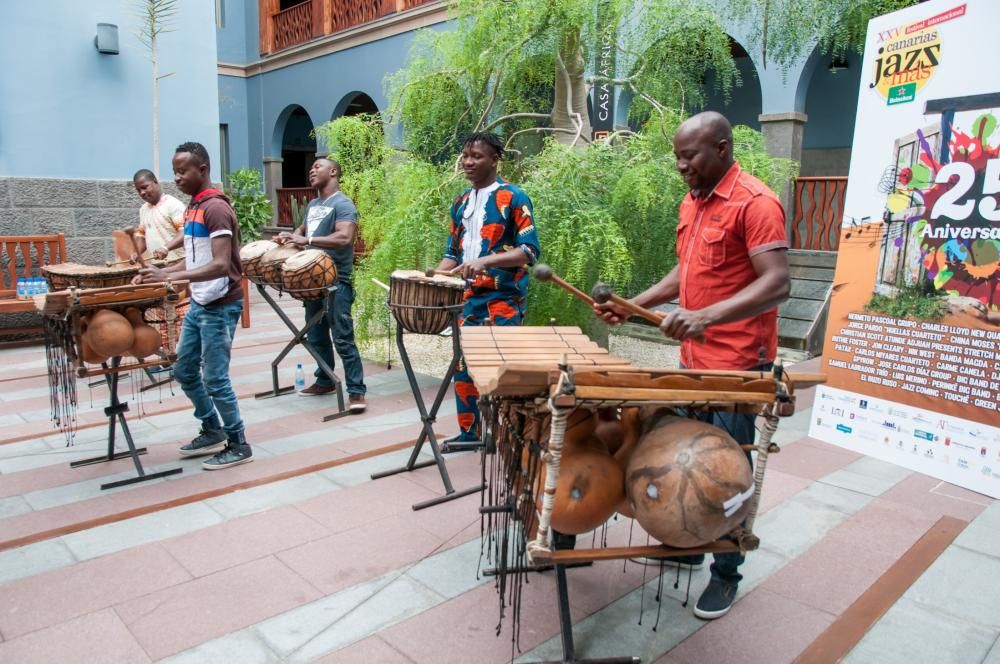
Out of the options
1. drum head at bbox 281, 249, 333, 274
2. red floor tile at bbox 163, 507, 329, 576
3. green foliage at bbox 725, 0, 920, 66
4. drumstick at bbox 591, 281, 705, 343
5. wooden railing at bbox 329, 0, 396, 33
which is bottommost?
red floor tile at bbox 163, 507, 329, 576

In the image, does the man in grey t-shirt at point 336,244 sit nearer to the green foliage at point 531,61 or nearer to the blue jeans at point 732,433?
the green foliage at point 531,61

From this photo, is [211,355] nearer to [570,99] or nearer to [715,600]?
[715,600]

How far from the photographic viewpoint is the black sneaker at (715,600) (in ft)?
9.53

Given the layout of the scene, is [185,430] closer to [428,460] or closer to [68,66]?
[428,460]

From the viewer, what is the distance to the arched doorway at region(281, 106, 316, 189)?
2016 centimetres

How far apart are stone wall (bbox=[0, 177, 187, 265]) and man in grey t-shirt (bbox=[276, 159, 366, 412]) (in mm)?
4479

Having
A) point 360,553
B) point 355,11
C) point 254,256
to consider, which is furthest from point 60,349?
point 355,11

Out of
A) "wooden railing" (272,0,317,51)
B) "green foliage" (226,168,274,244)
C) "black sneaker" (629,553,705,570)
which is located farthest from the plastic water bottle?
"wooden railing" (272,0,317,51)

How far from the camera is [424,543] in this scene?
3.54m

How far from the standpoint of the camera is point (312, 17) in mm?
15852

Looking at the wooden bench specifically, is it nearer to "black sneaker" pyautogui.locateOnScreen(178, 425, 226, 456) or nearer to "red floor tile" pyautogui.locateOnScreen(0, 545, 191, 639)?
"black sneaker" pyautogui.locateOnScreen(178, 425, 226, 456)

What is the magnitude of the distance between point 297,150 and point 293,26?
4363 mm

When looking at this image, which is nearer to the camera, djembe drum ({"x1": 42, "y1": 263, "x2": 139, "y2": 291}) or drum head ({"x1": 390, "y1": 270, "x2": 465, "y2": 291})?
drum head ({"x1": 390, "y1": 270, "x2": 465, "y2": 291})

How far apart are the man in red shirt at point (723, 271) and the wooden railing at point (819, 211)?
7798mm
